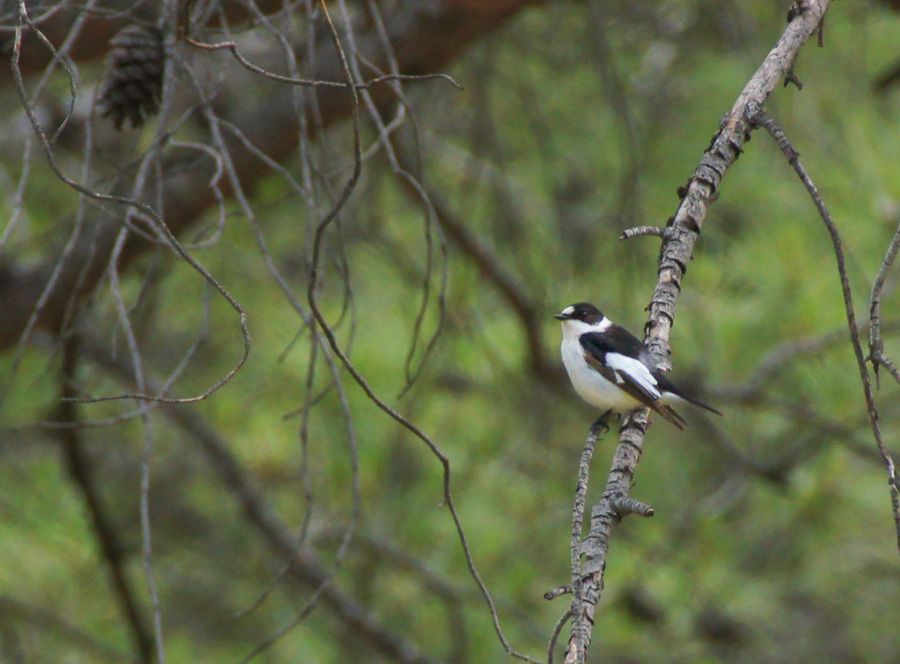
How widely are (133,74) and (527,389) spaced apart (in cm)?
250

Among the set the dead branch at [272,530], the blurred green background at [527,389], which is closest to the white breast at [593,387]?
the blurred green background at [527,389]

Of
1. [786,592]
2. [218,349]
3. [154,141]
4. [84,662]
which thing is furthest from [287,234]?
[154,141]

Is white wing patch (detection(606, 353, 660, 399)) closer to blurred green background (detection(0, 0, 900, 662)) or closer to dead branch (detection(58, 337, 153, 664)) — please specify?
blurred green background (detection(0, 0, 900, 662))

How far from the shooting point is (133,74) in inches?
101

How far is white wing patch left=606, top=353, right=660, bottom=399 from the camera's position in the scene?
2.98 meters

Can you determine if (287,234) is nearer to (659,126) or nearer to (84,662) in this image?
(659,126)

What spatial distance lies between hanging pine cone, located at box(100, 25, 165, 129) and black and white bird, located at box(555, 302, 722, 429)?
Answer: 50.8 inches

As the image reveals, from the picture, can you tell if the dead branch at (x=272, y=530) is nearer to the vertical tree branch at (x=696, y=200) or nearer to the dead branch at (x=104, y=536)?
the dead branch at (x=104, y=536)

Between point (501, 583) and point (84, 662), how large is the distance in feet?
7.42

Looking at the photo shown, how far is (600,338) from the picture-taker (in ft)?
11.7

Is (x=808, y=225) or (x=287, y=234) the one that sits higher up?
(x=287, y=234)

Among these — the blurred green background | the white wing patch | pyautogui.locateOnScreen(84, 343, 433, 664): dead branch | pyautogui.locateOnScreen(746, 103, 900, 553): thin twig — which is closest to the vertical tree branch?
pyautogui.locateOnScreen(746, 103, 900, 553): thin twig

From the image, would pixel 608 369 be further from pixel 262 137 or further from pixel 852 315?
pixel 852 315

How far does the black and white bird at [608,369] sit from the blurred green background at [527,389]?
235 millimetres
